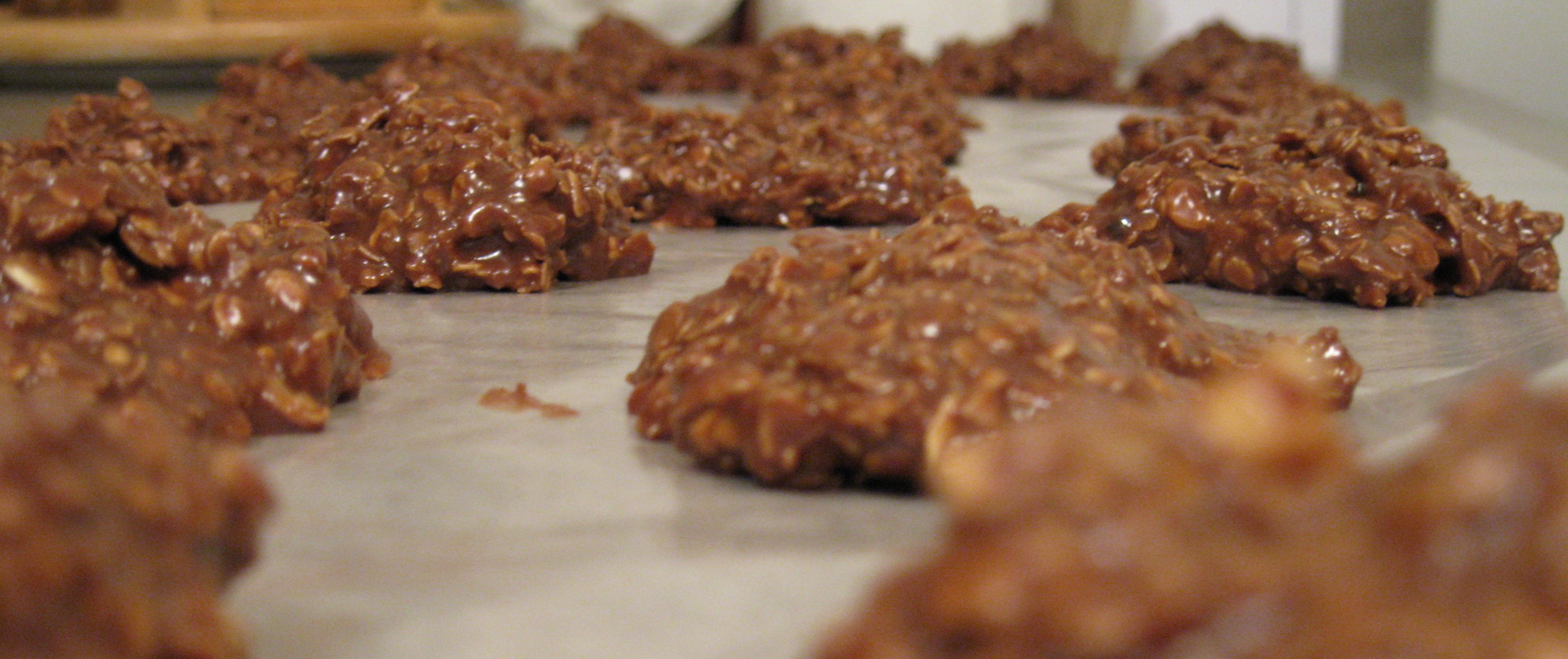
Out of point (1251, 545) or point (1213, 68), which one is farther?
point (1213, 68)

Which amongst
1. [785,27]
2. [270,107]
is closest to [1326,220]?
[270,107]

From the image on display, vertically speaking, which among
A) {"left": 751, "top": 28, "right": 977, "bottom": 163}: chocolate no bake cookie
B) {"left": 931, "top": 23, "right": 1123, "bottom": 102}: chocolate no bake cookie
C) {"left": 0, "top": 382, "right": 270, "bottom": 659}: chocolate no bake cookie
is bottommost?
{"left": 931, "top": 23, "right": 1123, "bottom": 102}: chocolate no bake cookie

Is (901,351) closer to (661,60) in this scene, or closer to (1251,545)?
(1251,545)

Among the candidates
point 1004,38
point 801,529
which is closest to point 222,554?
point 801,529

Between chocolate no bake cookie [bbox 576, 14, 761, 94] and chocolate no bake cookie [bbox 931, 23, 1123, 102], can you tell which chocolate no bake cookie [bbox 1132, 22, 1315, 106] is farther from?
chocolate no bake cookie [bbox 576, 14, 761, 94]

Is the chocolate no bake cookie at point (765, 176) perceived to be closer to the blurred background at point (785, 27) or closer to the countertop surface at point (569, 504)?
the countertop surface at point (569, 504)

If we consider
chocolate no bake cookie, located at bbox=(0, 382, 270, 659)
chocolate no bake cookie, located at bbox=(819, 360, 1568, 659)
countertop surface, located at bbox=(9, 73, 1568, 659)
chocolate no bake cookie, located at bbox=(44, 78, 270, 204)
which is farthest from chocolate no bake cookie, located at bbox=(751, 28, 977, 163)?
chocolate no bake cookie, located at bbox=(819, 360, 1568, 659)

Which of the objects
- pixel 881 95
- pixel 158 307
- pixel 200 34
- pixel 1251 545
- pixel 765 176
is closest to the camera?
pixel 1251 545

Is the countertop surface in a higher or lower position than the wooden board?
lower
